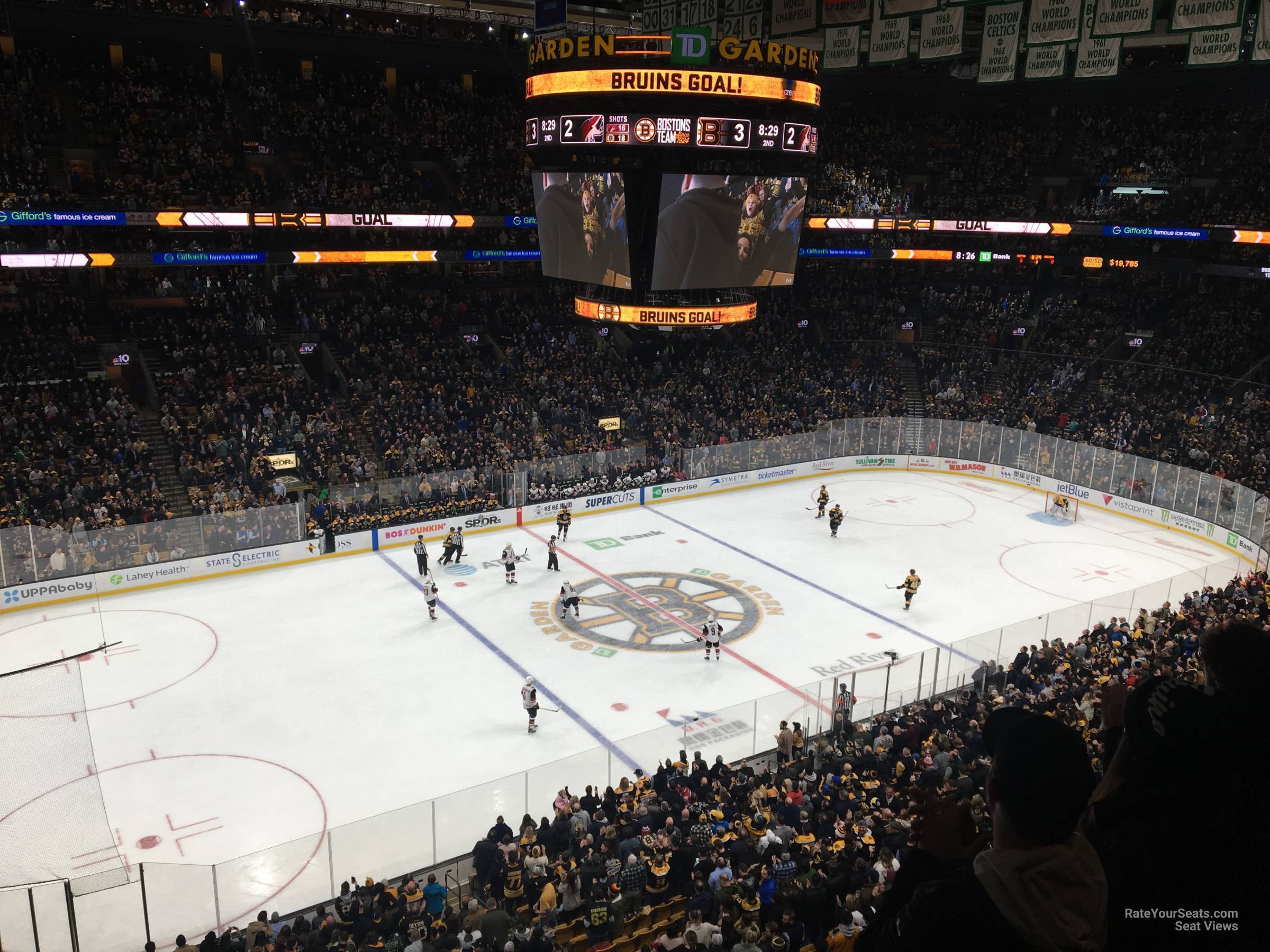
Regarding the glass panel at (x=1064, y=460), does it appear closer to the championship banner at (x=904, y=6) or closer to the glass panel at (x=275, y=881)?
the championship banner at (x=904, y=6)

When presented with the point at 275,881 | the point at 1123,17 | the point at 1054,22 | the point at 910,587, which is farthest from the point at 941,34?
the point at 275,881

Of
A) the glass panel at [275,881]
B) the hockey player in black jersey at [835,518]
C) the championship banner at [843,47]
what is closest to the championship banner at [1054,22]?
the championship banner at [843,47]

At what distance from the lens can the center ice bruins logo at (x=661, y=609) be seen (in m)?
23.0

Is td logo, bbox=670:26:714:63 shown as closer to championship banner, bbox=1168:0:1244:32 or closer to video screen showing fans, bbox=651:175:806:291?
video screen showing fans, bbox=651:175:806:291

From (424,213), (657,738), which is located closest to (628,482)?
(424,213)

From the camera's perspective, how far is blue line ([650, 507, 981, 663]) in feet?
73.4

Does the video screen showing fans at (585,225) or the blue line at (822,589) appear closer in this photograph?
the blue line at (822,589)

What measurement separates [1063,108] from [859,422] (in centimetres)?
2016

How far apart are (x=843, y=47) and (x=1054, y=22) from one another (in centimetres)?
528

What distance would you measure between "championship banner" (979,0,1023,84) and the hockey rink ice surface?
12764mm

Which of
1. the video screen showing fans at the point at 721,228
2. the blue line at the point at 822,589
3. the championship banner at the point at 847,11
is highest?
the championship banner at the point at 847,11

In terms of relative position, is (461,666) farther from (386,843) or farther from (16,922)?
(16,922)

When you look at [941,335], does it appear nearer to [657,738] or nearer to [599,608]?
[599,608]

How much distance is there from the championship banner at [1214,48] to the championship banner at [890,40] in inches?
220
